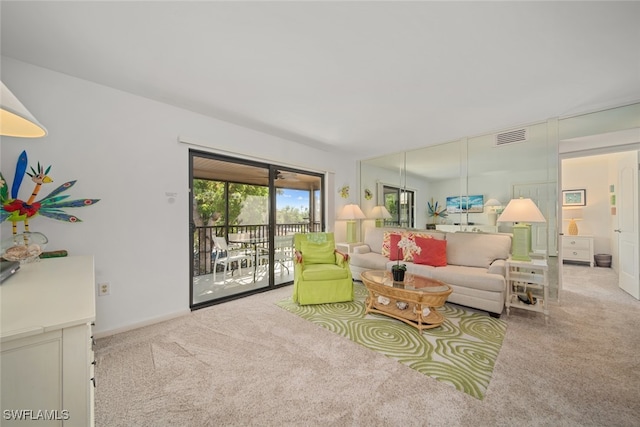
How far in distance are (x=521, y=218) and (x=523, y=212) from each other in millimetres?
84

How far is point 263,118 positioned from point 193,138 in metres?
0.86

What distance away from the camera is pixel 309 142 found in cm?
400

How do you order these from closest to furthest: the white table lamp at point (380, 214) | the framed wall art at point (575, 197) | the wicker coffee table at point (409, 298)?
the wicker coffee table at point (409, 298)
the white table lamp at point (380, 214)
the framed wall art at point (575, 197)

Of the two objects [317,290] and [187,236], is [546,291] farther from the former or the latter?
[187,236]

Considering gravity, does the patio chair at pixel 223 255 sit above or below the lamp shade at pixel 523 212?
below

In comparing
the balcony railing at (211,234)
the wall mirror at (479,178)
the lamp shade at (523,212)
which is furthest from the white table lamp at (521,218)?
the balcony railing at (211,234)

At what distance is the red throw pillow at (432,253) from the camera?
3.35m

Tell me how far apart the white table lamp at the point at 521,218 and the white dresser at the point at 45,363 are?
139 inches

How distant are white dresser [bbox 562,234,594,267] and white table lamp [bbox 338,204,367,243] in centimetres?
470

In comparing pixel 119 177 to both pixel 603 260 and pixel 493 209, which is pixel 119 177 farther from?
pixel 603 260

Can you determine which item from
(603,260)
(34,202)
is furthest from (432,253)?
(603,260)

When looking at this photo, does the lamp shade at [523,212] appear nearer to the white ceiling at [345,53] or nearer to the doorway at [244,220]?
the white ceiling at [345,53]

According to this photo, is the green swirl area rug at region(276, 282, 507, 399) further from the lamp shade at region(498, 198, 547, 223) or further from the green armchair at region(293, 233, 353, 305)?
the lamp shade at region(498, 198, 547, 223)

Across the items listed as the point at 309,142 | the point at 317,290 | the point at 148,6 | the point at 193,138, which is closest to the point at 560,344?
the point at 317,290
